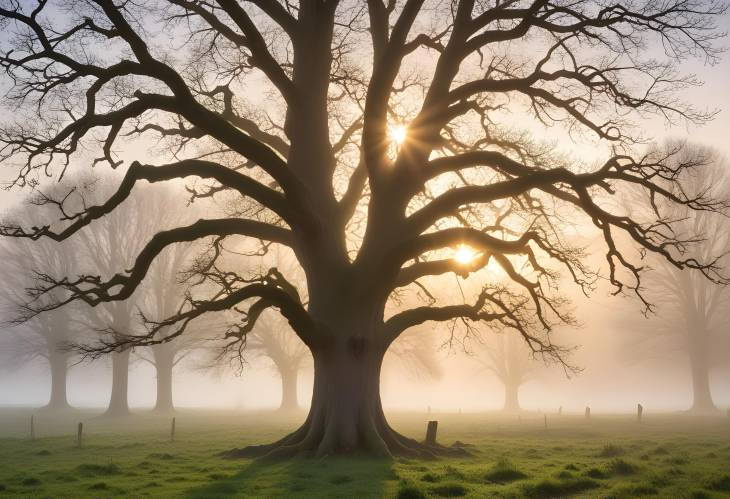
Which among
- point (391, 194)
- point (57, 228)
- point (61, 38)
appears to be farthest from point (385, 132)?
point (57, 228)

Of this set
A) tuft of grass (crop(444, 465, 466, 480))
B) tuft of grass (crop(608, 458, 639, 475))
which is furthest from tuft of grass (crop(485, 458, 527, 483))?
tuft of grass (crop(608, 458, 639, 475))

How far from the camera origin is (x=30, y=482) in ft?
45.1

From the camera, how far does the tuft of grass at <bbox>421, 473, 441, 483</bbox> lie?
42.1 ft

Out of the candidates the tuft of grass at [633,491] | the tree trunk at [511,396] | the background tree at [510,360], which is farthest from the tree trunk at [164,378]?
the tuft of grass at [633,491]

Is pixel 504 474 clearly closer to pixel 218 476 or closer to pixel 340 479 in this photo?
pixel 340 479

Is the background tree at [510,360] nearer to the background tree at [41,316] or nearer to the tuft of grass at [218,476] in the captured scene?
the background tree at [41,316]

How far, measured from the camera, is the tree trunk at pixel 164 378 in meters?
45.8

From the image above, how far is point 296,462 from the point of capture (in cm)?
1568

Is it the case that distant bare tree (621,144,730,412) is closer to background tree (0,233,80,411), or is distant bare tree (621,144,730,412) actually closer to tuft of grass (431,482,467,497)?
tuft of grass (431,482,467,497)

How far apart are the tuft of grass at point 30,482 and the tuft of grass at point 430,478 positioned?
8221 mm

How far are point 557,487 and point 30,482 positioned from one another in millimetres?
11008

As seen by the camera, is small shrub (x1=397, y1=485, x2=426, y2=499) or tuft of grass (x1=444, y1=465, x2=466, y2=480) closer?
small shrub (x1=397, y1=485, x2=426, y2=499)

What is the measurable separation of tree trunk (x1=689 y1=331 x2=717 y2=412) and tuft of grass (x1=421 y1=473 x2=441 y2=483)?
129ft

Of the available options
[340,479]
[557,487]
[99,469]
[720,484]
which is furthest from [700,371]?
[99,469]
